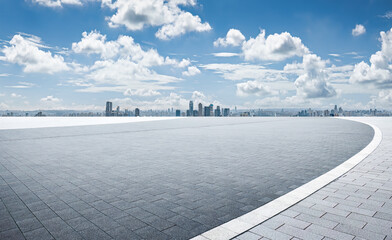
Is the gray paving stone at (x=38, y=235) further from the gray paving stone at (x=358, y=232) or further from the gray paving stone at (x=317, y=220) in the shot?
the gray paving stone at (x=358, y=232)

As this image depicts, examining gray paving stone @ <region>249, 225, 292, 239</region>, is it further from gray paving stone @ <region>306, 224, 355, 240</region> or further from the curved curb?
gray paving stone @ <region>306, 224, 355, 240</region>

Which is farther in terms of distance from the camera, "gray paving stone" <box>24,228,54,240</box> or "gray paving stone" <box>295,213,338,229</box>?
"gray paving stone" <box>295,213,338,229</box>

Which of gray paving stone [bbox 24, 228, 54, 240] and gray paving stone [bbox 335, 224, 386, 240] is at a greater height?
gray paving stone [bbox 335, 224, 386, 240]

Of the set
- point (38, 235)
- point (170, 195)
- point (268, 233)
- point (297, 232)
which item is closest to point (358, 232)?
point (297, 232)

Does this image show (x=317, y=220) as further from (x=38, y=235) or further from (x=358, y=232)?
(x=38, y=235)

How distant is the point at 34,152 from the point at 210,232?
8.47 metres

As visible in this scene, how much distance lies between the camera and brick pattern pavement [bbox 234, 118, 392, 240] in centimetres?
312

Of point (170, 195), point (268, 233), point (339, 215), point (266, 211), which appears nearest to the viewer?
point (268, 233)

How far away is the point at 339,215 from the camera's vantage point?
366 cm

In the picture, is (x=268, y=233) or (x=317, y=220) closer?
(x=268, y=233)

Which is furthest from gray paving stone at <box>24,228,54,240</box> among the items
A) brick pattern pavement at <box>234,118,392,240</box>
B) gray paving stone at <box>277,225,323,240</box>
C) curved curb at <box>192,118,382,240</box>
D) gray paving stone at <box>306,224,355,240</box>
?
gray paving stone at <box>306,224,355,240</box>

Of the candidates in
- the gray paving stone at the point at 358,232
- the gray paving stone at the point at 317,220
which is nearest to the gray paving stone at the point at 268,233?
the gray paving stone at the point at 317,220

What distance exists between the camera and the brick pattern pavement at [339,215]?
3.12 m

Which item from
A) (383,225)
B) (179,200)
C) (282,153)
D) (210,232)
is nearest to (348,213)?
(383,225)
